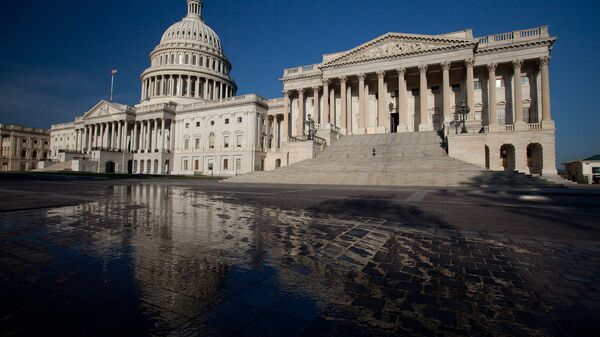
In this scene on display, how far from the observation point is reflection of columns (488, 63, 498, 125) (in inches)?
1391

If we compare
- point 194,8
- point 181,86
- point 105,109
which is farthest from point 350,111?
point 194,8

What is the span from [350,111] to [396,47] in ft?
37.9

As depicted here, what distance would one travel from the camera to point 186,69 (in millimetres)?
78312

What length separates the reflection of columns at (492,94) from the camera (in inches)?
1391

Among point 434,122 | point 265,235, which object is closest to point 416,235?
point 265,235

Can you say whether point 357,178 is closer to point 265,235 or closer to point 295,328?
point 265,235

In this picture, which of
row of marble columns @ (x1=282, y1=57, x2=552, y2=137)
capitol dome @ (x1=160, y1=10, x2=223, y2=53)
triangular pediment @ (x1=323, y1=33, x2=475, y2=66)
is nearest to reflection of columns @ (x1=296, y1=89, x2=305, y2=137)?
row of marble columns @ (x1=282, y1=57, x2=552, y2=137)

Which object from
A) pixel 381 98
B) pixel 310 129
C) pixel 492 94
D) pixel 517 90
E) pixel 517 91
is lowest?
pixel 310 129

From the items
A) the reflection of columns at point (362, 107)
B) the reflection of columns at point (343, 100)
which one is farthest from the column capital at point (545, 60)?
the reflection of columns at point (343, 100)

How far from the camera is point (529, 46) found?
113 feet

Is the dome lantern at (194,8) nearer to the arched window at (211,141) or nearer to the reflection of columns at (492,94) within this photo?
the arched window at (211,141)

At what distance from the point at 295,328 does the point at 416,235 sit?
4.14 meters

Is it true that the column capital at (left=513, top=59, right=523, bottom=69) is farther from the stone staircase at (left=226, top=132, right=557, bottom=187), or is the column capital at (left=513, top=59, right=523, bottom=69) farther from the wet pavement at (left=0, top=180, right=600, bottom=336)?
the wet pavement at (left=0, top=180, right=600, bottom=336)

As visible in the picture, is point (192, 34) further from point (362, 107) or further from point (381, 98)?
point (381, 98)
